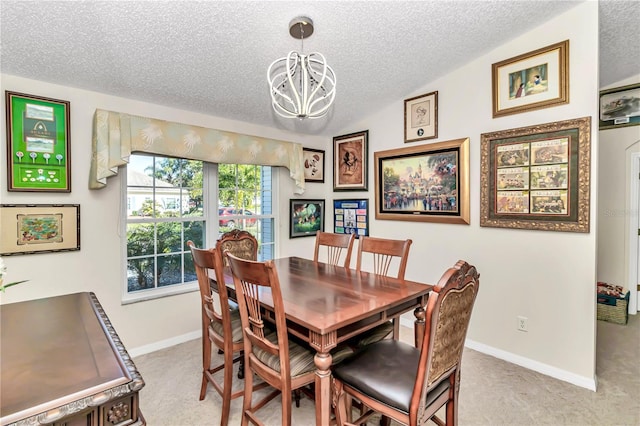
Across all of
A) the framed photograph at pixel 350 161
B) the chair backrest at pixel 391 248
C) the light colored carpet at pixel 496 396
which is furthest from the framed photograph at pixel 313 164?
the light colored carpet at pixel 496 396

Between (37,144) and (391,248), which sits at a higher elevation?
(37,144)

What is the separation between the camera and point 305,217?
4.11 metres

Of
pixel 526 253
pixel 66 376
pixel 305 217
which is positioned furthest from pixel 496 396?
pixel 305 217

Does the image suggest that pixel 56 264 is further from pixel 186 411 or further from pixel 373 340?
pixel 373 340

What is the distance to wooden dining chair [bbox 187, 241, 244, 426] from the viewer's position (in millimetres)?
1861

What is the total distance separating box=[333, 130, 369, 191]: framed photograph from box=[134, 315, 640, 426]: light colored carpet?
228 centimetres

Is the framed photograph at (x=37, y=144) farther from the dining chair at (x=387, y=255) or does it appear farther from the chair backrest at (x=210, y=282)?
the dining chair at (x=387, y=255)

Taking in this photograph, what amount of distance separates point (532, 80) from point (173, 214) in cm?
348

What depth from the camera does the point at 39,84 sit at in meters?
2.34

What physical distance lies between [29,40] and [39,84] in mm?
478

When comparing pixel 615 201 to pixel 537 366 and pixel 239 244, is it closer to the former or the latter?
pixel 537 366

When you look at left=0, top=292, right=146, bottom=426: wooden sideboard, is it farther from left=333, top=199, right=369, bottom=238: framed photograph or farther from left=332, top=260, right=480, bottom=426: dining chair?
left=333, top=199, right=369, bottom=238: framed photograph

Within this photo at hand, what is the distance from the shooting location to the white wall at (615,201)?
354 centimetres

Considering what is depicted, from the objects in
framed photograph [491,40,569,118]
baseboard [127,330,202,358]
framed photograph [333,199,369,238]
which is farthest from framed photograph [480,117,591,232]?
baseboard [127,330,202,358]
